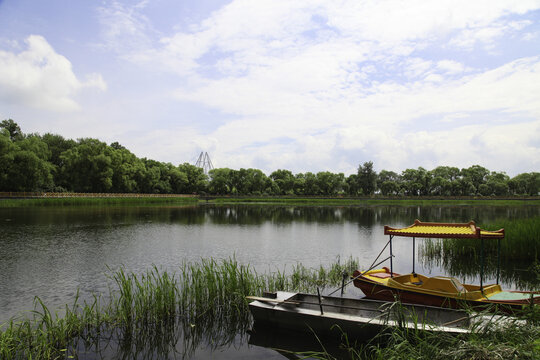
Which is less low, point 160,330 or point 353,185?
point 353,185

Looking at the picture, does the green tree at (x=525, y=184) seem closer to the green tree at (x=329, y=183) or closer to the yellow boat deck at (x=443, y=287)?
the green tree at (x=329, y=183)

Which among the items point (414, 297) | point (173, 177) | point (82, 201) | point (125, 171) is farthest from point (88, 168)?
point (414, 297)

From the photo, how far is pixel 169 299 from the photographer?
1043 cm

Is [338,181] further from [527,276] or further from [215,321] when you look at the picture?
[215,321]

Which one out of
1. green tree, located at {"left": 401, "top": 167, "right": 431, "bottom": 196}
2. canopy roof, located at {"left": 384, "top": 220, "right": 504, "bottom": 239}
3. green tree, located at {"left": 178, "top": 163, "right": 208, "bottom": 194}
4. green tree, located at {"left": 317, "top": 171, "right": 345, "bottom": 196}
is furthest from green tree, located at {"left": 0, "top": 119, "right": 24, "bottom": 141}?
green tree, located at {"left": 401, "top": 167, "right": 431, "bottom": 196}

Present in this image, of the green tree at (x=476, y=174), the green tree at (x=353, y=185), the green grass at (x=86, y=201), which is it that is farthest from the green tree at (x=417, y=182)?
the green grass at (x=86, y=201)

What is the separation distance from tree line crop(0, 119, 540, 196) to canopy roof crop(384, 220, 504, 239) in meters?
77.0

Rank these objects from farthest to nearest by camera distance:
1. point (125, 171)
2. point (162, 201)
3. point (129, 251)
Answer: point (125, 171) < point (162, 201) < point (129, 251)

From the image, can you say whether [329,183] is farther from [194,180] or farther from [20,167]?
[20,167]

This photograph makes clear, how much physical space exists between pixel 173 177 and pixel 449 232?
108 m

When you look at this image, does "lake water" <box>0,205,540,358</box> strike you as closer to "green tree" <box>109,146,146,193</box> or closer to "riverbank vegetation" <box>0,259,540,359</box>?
Answer: "riverbank vegetation" <box>0,259,540,359</box>

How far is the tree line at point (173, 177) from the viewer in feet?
236

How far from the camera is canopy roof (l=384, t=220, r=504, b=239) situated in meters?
10.9

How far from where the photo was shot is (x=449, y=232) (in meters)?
11.7
